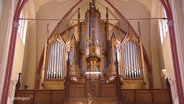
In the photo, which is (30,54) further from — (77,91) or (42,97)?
(77,91)

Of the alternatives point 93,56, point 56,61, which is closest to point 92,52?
point 93,56

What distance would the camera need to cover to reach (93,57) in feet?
46.4

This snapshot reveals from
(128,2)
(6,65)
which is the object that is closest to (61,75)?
(6,65)

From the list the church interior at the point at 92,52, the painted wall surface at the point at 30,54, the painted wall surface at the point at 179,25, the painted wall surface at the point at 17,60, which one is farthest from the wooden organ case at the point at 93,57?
the painted wall surface at the point at 179,25

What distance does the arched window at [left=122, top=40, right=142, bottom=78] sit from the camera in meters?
14.9

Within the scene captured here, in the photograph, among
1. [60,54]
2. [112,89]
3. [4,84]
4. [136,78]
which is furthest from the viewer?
[60,54]

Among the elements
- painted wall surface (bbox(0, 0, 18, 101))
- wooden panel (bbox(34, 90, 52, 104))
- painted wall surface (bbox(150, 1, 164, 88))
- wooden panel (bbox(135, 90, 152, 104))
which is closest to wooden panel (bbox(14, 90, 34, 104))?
A: wooden panel (bbox(34, 90, 52, 104))

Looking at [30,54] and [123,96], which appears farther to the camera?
[30,54]

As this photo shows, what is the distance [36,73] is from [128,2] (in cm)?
729

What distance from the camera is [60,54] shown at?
51.8 feet

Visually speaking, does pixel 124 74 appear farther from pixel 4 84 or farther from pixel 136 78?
pixel 4 84

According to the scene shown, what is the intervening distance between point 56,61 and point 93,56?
2.54m

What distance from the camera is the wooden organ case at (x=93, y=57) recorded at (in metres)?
14.3

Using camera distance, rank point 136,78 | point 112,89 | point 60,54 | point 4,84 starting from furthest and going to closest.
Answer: point 60,54 < point 136,78 < point 112,89 < point 4,84
